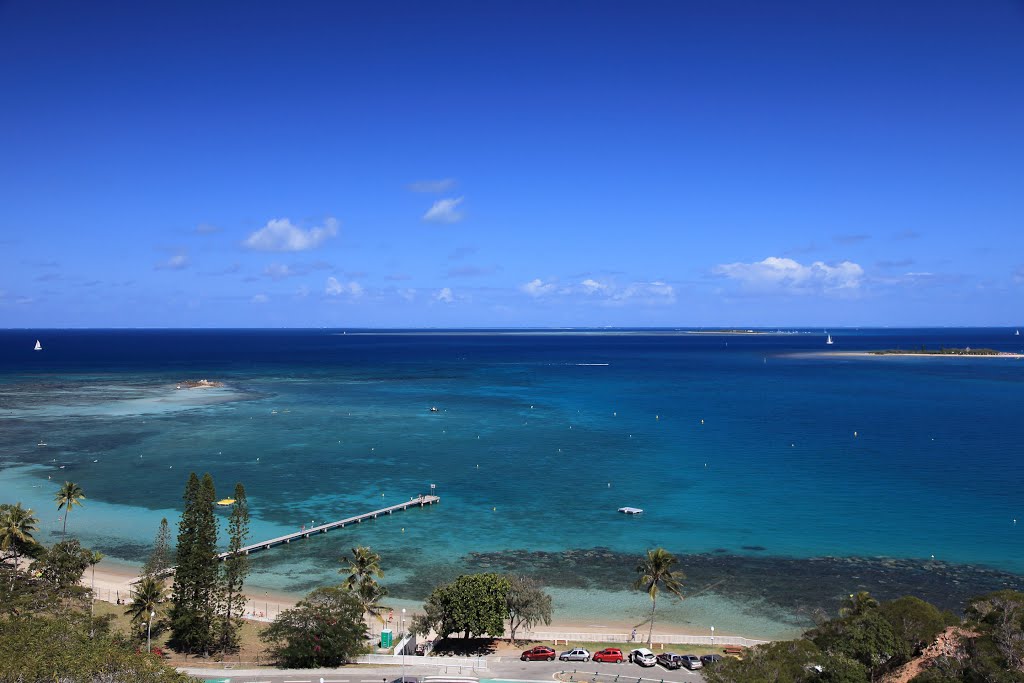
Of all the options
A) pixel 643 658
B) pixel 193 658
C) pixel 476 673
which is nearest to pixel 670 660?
pixel 643 658

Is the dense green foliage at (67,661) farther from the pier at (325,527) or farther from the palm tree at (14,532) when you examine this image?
the pier at (325,527)

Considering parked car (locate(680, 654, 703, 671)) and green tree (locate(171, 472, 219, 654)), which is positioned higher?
green tree (locate(171, 472, 219, 654))

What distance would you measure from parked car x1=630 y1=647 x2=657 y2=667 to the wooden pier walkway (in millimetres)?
35869

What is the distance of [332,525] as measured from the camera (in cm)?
7450

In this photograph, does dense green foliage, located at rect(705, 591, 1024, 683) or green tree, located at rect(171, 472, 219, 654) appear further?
green tree, located at rect(171, 472, 219, 654)

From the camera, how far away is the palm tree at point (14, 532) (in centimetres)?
5056

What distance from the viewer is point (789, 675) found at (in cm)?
3453

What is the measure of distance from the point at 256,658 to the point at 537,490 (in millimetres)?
45816

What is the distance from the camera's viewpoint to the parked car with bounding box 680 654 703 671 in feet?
140

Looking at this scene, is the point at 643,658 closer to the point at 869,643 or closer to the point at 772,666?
the point at 772,666

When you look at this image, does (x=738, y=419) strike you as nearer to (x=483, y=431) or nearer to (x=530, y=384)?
(x=483, y=431)

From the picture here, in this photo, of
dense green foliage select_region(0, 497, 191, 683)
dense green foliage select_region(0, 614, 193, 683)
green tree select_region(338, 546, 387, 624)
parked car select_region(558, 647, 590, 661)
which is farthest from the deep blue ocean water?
dense green foliage select_region(0, 614, 193, 683)

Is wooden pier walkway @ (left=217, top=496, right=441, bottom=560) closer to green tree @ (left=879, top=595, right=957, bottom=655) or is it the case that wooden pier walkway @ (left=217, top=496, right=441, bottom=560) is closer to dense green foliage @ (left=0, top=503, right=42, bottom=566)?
dense green foliage @ (left=0, top=503, right=42, bottom=566)

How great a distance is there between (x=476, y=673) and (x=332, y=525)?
3701 centimetres
